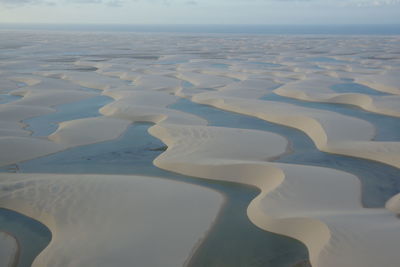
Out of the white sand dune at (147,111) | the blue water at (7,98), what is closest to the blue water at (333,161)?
the white sand dune at (147,111)

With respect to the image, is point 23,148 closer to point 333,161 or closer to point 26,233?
point 26,233

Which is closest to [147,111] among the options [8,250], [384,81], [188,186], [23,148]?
[23,148]

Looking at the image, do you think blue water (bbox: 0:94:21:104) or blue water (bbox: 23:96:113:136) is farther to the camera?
blue water (bbox: 0:94:21:104)

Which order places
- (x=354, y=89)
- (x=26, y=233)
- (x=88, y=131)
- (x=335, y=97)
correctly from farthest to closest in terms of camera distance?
(x=354, y=89), (x=335, y=97), (x=88, y=131), (x=26, y=233)

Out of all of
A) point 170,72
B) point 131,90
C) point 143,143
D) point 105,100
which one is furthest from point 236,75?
point 143,143

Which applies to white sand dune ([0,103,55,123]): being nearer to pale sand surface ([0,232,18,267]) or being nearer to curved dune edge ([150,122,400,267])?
curved dune edge ([150,122,400,267])

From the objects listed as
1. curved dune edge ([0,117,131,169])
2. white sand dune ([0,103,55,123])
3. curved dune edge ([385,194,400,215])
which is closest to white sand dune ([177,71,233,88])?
curved dune edge ([0,117,131,169])
